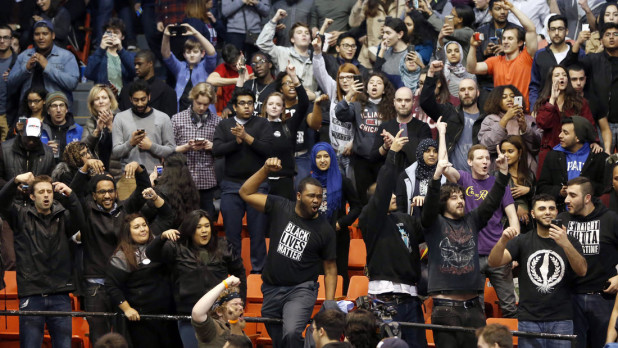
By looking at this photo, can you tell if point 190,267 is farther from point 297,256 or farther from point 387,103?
point 387,103

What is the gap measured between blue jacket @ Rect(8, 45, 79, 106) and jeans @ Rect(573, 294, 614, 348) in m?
6.41

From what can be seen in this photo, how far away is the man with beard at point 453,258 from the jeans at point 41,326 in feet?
9.78

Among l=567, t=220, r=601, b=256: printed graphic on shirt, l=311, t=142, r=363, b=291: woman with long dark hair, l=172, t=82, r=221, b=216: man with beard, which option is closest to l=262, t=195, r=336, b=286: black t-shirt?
l=311, t=142, r=363, b=291: woman with long dark hair

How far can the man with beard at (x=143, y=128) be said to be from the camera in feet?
37.5

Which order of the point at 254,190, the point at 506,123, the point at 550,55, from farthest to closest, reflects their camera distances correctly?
1. the point at 550,55
2. the point at 506,123
3. the point at 254,190

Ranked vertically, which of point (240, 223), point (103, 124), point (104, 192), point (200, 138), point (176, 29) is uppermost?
point (176, 29)

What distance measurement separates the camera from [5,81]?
1319cm

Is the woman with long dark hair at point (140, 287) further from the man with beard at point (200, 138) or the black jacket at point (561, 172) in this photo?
the black jacket at point (561, 172)

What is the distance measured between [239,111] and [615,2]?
4636 mm

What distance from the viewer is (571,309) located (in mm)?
8938

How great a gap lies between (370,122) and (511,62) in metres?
1.84

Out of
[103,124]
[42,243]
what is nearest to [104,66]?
[103,124]

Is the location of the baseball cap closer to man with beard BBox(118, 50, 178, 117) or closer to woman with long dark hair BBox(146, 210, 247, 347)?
man with beard BBox(118, 50, 178, 117)

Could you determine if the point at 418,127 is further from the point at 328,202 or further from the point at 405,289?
the point at 405,289
